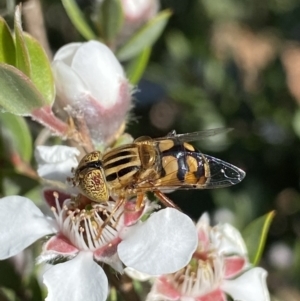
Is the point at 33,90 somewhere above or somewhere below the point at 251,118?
above

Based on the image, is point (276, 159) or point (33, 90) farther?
point (276, 159)

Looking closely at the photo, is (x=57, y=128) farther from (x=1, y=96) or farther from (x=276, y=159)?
(x=276, y=159)

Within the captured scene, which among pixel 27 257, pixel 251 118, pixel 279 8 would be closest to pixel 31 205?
pixel 27 257

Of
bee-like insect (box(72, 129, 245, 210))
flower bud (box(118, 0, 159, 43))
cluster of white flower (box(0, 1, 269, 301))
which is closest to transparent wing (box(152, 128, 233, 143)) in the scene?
bee-like insect (box(72, 129, 245, 210))

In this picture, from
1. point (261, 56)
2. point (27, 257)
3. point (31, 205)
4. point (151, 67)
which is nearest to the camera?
point (31, 205)

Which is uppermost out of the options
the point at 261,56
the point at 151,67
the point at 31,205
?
the point at 31,205

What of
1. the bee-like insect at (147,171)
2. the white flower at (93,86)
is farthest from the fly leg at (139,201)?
the white flower at (93,86)

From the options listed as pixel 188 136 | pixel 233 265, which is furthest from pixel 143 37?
pixel 233 265

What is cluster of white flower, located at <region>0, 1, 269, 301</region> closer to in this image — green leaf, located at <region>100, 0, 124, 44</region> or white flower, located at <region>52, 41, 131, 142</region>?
white flower, located at <region>52, 41, 131, 142</region>
